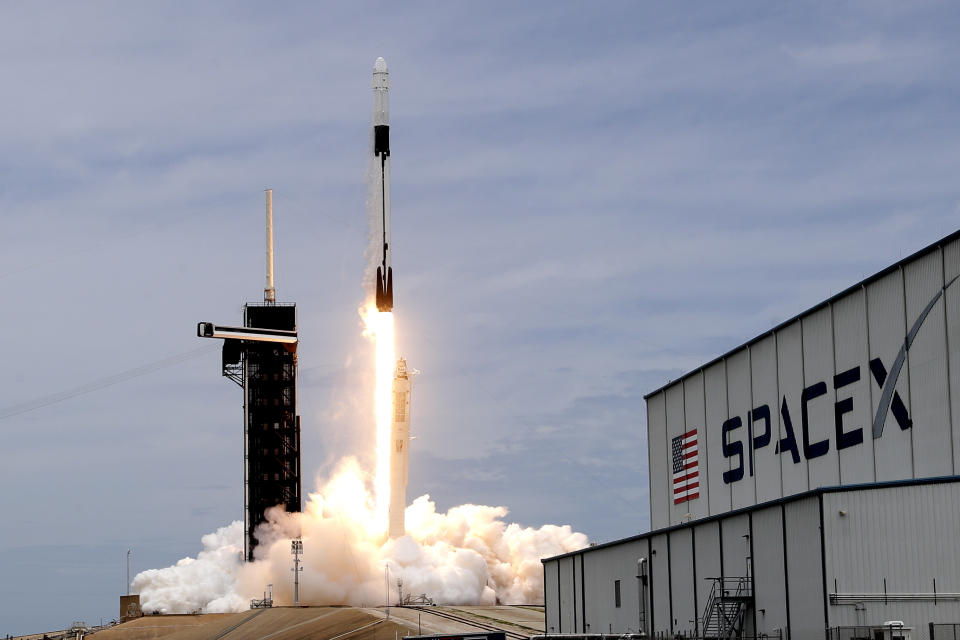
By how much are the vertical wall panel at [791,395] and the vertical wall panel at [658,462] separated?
1741cm

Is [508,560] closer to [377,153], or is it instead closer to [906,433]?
[377,153]

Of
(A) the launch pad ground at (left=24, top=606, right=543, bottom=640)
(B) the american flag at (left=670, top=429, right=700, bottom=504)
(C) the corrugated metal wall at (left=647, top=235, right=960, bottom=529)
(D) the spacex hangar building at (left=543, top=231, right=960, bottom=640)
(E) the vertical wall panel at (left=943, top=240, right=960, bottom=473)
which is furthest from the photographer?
(A) the launch pad ground at (left=24, top=606, right=543, bottom=640)

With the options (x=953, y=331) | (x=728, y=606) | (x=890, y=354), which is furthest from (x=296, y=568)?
(x=953, y=331)

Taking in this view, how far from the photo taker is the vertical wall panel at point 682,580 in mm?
63281

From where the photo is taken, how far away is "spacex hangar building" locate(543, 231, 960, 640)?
50.1 metres

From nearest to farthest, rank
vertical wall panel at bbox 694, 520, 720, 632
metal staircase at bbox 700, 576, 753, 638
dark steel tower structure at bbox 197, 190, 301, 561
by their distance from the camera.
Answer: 1. metal staircase at bbox 700, 576, 753, 638
2. vertical wall panel at bbox 694, 520, 720, 632
3. dark steel tower structure at bbox 197, 190, 301, 561

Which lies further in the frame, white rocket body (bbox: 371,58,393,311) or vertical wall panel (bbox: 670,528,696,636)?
white rocket body (bbox: 371,58,393,311)

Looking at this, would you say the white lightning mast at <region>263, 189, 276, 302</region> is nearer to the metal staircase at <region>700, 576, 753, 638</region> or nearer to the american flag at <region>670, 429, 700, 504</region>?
the american flag at <region>670, 429, 700, 504</region>

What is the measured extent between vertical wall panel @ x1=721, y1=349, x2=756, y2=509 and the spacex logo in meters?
0.05

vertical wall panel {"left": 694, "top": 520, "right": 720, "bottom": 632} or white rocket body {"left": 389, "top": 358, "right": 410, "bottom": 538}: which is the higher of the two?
white rocket body {"left": 389, "top": 358, "right": 410, "bottom": 538}

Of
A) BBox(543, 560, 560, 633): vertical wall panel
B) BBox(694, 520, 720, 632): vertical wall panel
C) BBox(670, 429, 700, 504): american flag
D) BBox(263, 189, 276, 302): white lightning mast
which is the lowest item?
BBox(543, 560, 560, 633): vertical wall panel

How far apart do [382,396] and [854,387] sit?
63535mm

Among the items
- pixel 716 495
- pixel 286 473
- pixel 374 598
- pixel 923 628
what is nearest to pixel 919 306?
pixel 923 628

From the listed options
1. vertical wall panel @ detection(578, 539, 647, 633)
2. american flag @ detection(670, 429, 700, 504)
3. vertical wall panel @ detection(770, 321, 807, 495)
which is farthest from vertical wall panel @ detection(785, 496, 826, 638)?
american flag @ detection(670, 429, 700, 504)
